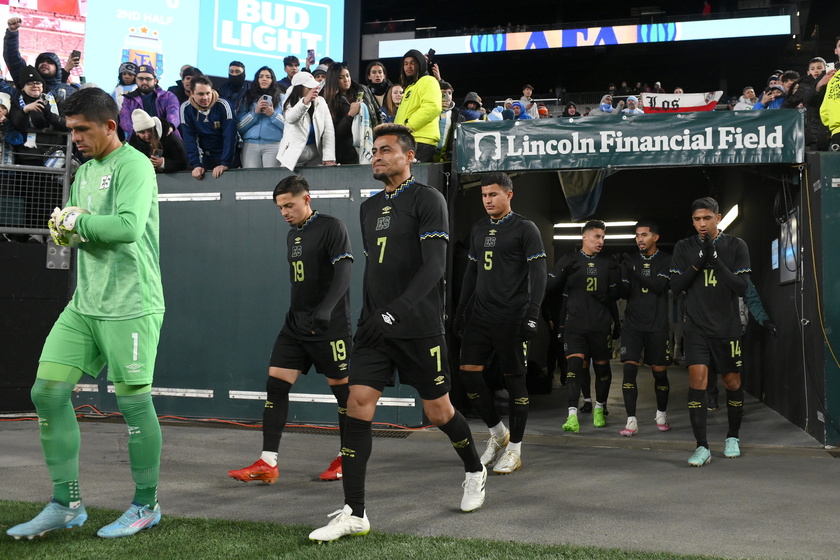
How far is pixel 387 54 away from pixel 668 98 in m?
20.8

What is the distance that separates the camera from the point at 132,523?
3.70 m

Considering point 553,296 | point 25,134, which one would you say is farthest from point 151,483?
point 553,296

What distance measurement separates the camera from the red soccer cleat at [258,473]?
5.00 m

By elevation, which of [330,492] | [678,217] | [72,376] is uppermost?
[678,217]

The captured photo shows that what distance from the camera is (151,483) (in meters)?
3.78

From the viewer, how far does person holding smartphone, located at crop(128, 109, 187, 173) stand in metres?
8.45

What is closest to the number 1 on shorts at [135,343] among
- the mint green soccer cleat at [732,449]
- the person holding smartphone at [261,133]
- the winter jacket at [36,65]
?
the mint green soccer cleat at [732,449]

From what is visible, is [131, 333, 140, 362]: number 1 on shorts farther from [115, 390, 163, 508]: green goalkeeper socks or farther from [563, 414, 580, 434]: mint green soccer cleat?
[563, 414, 580, 434]: mint green soccer cleat

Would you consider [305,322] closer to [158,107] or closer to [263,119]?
[263,119]

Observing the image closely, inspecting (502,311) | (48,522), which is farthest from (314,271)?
(48,522)

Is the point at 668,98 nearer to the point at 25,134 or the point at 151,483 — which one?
the point at 25,134

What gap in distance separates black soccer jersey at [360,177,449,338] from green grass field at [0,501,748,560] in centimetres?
104

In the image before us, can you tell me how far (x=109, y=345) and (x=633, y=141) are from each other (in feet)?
18.1

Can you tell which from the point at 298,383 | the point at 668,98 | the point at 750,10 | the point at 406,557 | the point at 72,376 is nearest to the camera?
the point at 406,557
